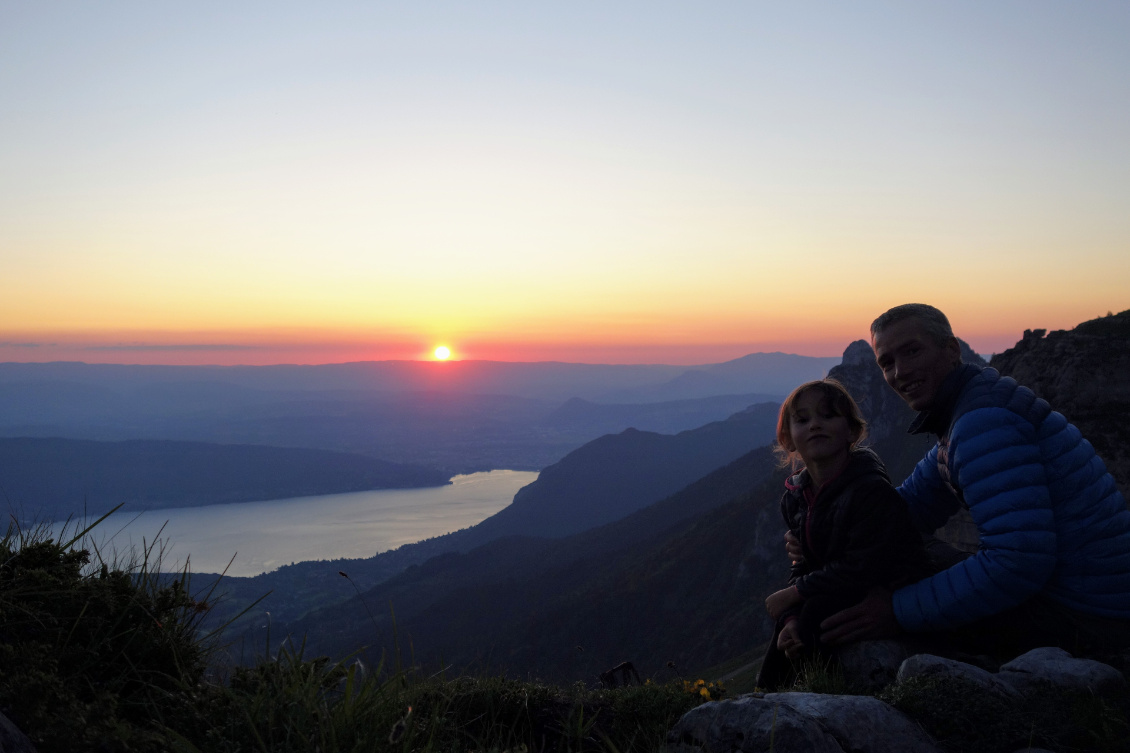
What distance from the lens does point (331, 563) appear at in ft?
332

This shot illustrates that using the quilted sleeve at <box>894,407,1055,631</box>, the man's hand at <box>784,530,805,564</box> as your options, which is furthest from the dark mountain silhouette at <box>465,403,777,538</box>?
the quilted sleeve at <box>894,407,1055,631</box>

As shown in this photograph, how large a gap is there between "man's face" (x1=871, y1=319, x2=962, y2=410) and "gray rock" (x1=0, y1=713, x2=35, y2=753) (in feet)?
15.2

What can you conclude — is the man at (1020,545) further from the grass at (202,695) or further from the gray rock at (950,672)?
the grass at (202,695)

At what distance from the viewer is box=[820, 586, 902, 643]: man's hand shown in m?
3.97

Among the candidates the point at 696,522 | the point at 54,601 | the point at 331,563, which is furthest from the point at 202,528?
the point at 54,601

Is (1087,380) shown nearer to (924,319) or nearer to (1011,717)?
(924,319)

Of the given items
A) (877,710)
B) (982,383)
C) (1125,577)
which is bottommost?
(877,710)

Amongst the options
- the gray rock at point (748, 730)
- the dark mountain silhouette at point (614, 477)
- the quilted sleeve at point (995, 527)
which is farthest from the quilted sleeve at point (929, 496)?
the dark mountain silhouette at point (614, 477)

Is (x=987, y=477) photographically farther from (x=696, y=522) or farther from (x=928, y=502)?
(x=696, y=522)

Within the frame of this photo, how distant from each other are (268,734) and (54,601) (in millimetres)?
1448

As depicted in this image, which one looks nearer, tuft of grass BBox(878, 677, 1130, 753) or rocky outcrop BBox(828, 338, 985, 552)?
tuft of grass BBox(878, 677, 1130, 753)

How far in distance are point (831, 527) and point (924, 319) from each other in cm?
152

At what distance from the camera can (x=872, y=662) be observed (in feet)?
12.9

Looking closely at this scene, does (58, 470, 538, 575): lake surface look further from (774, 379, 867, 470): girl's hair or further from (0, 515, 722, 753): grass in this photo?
(774, 379, 867, 470): girl's hair
